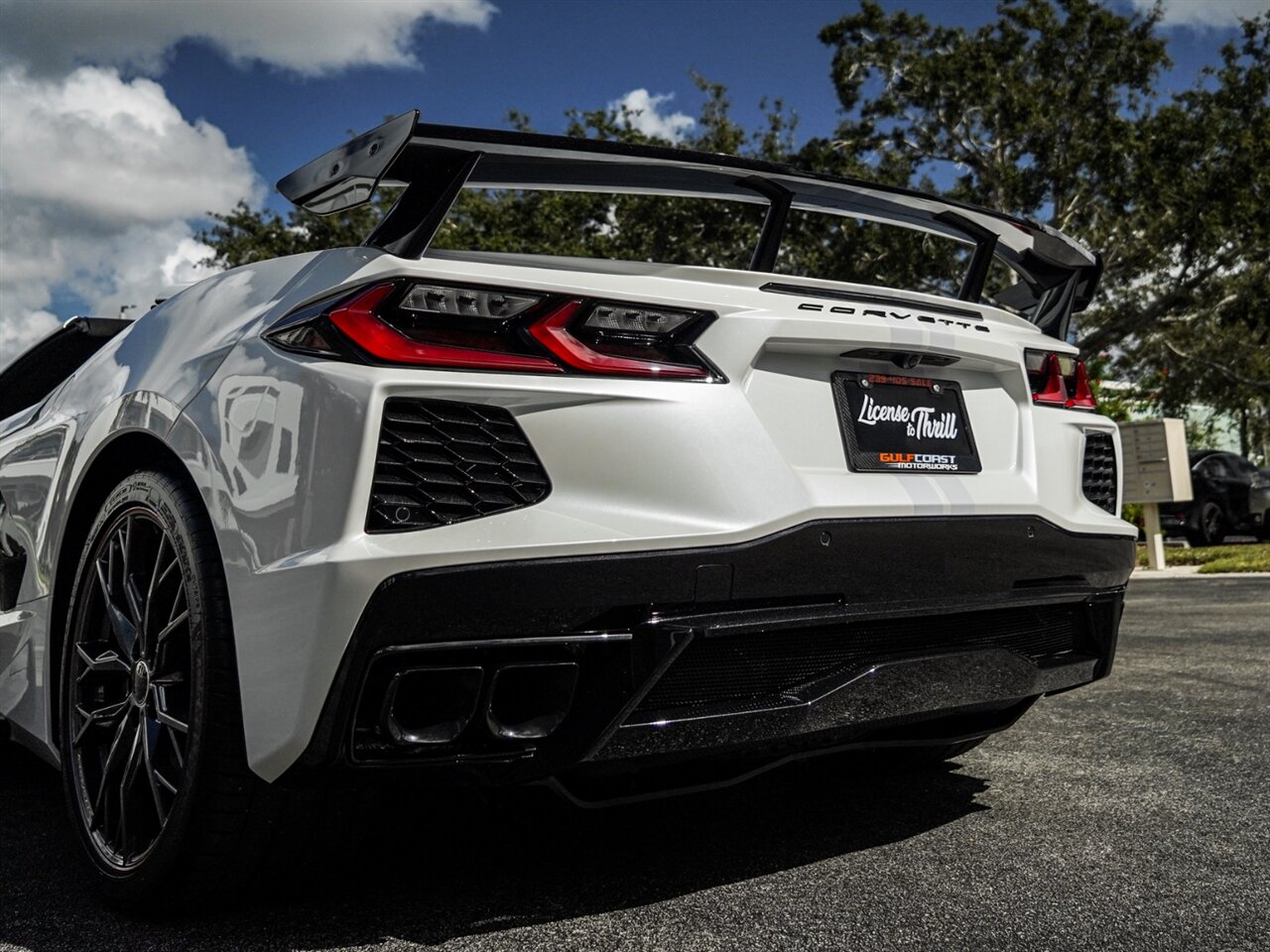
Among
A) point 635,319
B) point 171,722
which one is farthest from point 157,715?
point 635,319

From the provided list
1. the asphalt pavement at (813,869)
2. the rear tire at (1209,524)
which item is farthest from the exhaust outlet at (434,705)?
the rear tire at (1209,524)

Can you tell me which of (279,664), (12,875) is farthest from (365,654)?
(12,875)

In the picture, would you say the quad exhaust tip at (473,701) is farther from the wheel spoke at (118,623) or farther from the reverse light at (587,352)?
the wheel spoke at (118,623)

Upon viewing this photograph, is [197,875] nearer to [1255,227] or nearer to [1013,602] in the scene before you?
[1013,602]

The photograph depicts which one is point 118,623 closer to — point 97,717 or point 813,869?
point 97,717

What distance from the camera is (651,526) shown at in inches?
83.2

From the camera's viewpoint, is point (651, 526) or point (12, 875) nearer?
point (651, 526)

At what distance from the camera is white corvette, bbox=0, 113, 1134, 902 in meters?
2.03

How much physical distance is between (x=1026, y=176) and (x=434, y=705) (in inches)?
982

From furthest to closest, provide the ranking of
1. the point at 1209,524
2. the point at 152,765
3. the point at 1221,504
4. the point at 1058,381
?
1. the point at 1209,524
2. the point at 1221,504
3. the point at 1058,381
4. the point at 152,765

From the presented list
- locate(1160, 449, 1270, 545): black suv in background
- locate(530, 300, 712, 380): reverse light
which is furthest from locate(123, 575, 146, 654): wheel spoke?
locate(1160, 449, 1270, 545): black suv in background

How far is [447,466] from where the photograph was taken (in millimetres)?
2043

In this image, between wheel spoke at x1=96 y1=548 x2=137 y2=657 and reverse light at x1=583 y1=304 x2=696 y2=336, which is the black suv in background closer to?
reverse light at x1=583 y1=304 x2=696 y2=336

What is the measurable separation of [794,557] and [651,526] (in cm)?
28
